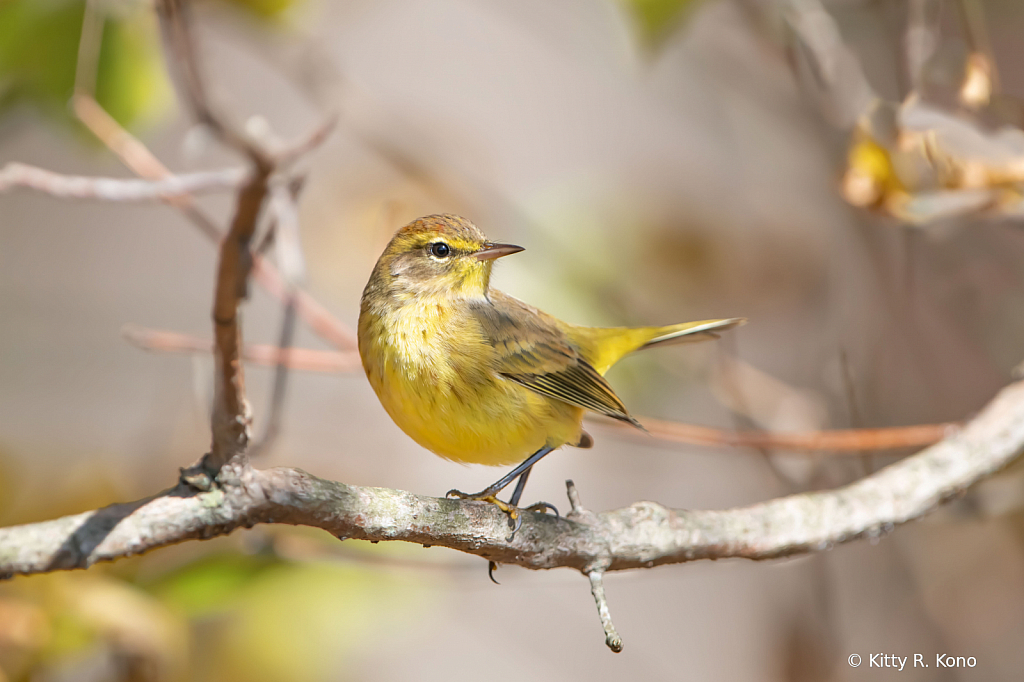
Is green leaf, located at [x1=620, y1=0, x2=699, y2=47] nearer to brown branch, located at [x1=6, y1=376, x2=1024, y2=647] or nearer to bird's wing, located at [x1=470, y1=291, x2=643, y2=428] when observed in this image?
Result: bird's wing, located at [x1=470, y1=291, x2=643, y2=428]

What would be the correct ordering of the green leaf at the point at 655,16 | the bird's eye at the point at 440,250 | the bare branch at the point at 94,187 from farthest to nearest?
the bird's eye at the point at 440,250 → the green leaf at the point at 655,16 → the bare branch at the point at 94,187

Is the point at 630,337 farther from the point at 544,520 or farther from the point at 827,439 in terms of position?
the point at 544,520

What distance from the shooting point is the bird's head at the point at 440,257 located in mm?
2314

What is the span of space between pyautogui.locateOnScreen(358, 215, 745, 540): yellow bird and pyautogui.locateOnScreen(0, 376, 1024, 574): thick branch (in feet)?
0.59

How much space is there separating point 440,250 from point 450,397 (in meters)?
0.61

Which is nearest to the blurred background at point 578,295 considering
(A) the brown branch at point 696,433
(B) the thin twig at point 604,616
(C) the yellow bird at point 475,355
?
(A) the brown branch at point 696,433

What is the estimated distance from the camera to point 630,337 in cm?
263

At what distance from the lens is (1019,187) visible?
2225mm

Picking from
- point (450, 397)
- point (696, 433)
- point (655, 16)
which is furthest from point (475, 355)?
point (655, 16)

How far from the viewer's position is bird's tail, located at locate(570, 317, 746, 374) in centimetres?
252

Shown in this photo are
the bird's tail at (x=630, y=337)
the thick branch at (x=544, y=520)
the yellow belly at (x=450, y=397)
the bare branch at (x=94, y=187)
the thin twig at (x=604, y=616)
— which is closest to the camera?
the thick branch at (x=544, y=520)

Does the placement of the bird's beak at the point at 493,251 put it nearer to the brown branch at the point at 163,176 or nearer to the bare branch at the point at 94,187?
the brown branch at the point at 163,176

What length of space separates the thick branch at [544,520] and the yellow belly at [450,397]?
0.98ft

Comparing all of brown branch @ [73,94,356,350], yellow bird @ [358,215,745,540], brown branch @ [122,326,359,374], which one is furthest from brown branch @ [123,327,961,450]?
yellow bird @ [358,215,745,540]
